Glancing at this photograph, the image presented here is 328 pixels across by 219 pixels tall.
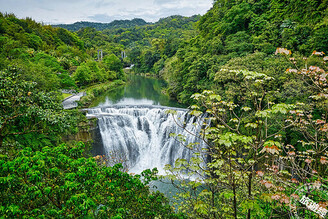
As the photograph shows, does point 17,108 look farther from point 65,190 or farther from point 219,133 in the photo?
point 219,133

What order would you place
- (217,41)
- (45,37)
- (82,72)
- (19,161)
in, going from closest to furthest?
(19,161) < (217,41) < (82,72) < (45,37)

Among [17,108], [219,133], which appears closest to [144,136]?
[17,108]

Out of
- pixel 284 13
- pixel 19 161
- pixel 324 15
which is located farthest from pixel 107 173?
pixel 284 13

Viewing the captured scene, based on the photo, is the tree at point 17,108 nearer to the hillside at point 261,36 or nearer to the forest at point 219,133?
the forest at point 219,133

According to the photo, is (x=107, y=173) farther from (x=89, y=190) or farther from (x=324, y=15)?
(x=324, y=15)

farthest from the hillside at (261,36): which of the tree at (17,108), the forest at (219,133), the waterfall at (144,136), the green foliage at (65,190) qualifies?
the tree at (17,108)
